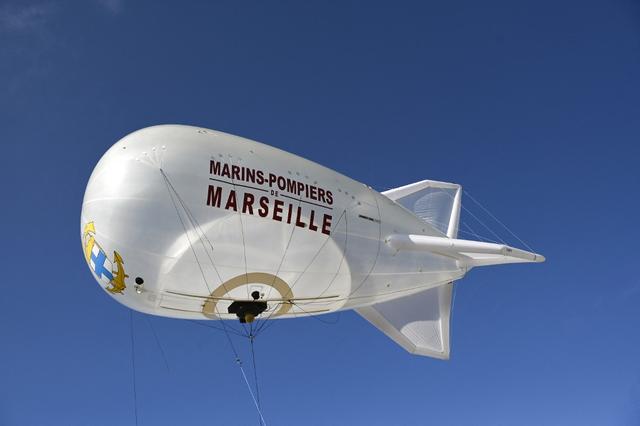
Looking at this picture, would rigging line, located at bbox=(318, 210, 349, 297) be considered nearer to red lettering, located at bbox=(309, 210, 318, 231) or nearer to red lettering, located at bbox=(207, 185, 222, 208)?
red lettering, located at bbox=(309, 210, 318, 231)

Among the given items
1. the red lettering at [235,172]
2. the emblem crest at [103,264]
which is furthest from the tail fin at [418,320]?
the emblem crest at [103,264]

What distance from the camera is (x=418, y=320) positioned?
1064 inches

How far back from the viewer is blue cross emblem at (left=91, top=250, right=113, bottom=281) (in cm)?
1846

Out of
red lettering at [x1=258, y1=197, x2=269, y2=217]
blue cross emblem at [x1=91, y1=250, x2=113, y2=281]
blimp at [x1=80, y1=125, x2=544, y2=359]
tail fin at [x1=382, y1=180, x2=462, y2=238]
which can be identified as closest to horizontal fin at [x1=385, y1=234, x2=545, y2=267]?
blimp at [x1=80, y1=125, x2=544, y2=359]

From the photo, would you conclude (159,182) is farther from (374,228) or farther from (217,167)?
(374,228)

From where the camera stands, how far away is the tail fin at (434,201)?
94.0 feet

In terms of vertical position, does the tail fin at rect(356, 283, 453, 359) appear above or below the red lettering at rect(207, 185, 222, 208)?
below

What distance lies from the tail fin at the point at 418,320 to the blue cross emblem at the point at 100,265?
39.5 feet

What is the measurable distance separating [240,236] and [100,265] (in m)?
4.73

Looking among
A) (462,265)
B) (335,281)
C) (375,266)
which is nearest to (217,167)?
(335,281)

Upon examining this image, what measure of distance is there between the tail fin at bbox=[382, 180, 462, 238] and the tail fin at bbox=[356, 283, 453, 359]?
11.2 feet

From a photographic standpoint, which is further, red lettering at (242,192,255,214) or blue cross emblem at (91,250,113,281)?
red lettering at (242,192,255,214)

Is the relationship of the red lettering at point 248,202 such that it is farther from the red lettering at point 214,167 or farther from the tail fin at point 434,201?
the tail fin at point 434,201

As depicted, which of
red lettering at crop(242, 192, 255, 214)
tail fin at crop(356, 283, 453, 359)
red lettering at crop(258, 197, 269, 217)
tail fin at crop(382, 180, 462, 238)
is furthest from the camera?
tail fin at crop(382, 180, 462, 238)
